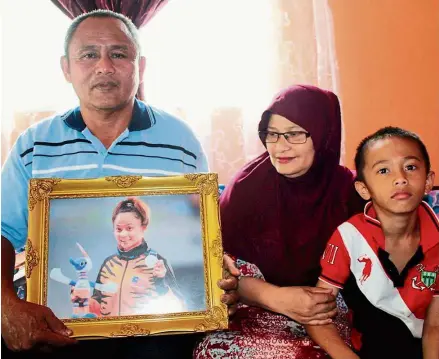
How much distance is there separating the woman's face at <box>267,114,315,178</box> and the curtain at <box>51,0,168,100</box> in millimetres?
1367

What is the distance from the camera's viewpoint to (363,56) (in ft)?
8.62

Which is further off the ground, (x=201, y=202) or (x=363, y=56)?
(x=363, y=56)

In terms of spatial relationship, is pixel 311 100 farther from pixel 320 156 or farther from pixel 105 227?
pixel 105 227

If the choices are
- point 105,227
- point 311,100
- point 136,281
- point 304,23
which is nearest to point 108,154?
point 105,227

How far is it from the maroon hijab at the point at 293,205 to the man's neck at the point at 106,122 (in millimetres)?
411

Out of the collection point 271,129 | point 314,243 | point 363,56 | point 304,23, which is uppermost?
point 304,23

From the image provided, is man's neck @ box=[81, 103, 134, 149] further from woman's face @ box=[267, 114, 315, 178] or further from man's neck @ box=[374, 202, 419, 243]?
man's neck @ box=[374, 202, 419, 243]

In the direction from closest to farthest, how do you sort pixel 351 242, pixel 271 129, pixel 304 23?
pixel 351 242
pixel 271 129
pixel 304 23

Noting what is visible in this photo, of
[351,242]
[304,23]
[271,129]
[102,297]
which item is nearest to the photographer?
[102,297]

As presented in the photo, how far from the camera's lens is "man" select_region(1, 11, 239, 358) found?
1504 millimetres

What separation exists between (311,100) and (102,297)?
2.75 ft

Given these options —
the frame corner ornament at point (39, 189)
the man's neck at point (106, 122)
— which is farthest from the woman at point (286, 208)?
the frame corner ornament at point (39, 189)

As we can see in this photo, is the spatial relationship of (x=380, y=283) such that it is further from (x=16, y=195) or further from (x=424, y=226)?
(x=16, y=195)

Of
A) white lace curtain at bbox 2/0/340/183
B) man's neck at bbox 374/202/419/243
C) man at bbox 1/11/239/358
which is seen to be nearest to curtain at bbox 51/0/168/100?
white lace curtain at bbox 2/0/340/183
